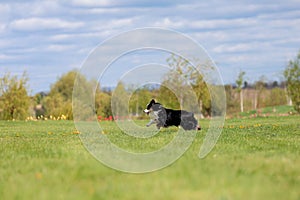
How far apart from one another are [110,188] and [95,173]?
37.7 inches

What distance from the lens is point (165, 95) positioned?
88.4 ft

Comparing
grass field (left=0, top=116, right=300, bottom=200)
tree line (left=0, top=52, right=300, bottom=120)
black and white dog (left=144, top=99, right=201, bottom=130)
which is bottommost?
grass field (left=0, top=116, right=300, bottom=200)

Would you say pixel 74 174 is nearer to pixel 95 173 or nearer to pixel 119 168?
pixel 95 173

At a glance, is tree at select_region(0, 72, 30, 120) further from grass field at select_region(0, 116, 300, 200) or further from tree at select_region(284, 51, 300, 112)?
grass field at select_region(0, 116, 300, 200)

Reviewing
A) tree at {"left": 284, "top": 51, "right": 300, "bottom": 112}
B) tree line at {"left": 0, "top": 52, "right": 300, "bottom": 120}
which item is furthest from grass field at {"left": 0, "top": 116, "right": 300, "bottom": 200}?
tree at {"left": 284, "top": 51, "right": 300, "bottom": 112}

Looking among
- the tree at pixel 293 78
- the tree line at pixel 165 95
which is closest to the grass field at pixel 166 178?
the tree line at pixel 165 95

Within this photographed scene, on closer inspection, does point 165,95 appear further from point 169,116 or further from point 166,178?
point 166,178

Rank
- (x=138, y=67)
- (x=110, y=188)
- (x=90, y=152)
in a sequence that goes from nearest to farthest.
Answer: (x=110, y=188), (x=90, y=152), (x=138, y=67)

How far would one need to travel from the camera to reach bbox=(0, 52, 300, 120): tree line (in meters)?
19.3

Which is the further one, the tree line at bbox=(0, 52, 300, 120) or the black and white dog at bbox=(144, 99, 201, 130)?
the tree line at bbox=(0, 52, 300, 120)

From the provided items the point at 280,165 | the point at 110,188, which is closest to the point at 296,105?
the point at 280,165

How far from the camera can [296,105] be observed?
3347cm

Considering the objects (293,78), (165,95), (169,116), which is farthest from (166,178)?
(293,78)

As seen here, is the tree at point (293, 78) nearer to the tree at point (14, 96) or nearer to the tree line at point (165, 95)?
the tree line at point (165, 95)
